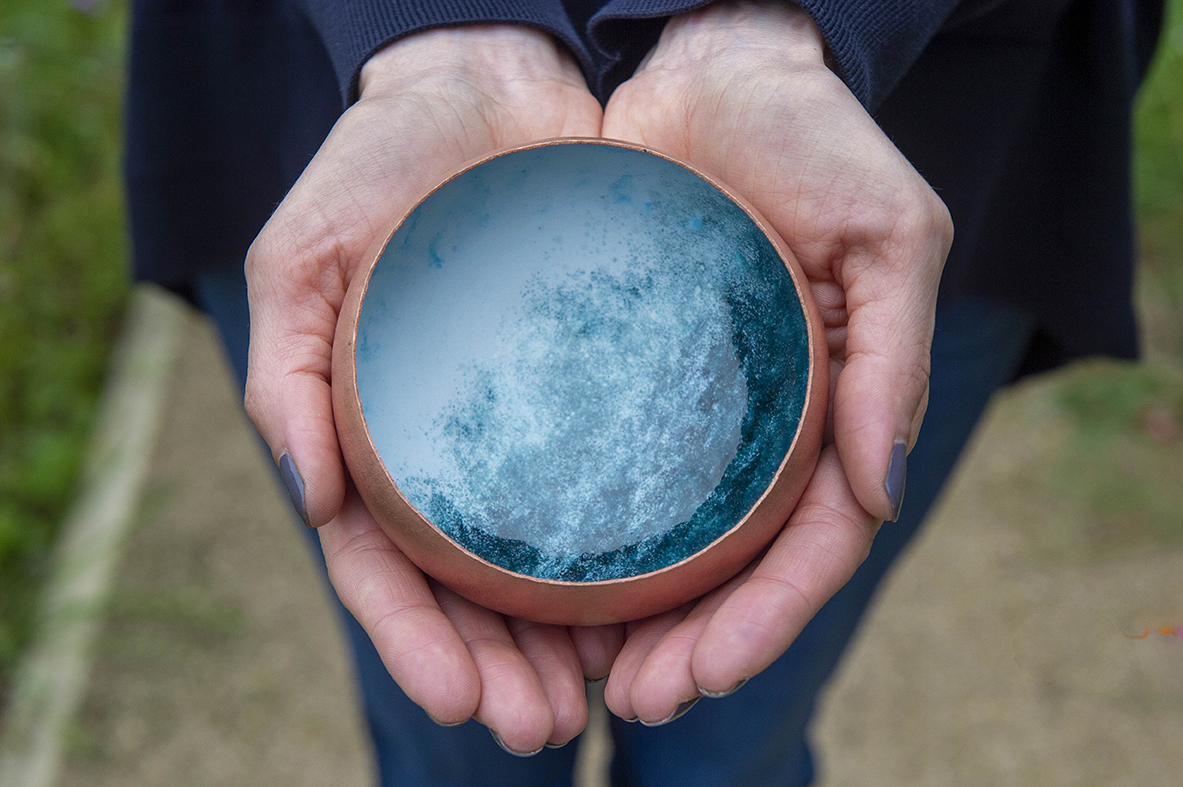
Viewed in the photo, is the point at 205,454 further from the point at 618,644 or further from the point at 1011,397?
the point at 1011,397

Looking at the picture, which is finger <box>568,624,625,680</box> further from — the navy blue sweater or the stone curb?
the stone curb

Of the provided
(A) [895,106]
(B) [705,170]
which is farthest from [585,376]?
(A) [895,106]

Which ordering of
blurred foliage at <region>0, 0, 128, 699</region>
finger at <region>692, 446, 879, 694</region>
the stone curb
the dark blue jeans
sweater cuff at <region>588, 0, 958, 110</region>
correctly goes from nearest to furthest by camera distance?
finger at <region>692, 446, 879, 694</region>, sweater cuff at <region>588, 0, 958, 110</region>, the dark blue jeans, the stone curb, blurred foliage at <region>0, 0, 128, 699</region>

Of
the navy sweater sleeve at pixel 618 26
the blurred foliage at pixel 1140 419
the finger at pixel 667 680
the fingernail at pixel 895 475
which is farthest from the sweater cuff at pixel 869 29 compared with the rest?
the blurred foliage at pixel 1140 419

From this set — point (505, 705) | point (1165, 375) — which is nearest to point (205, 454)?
point (505, 705)

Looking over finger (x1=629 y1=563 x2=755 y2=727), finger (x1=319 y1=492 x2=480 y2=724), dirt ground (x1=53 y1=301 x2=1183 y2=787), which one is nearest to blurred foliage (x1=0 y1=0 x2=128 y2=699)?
dirt ground (x1=53 y1=301 x2=1183 y2=787)

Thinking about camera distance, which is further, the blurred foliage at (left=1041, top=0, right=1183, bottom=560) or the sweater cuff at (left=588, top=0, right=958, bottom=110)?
the blurred foliage at (left=1041, top=0, right=1183, bottom=560)
